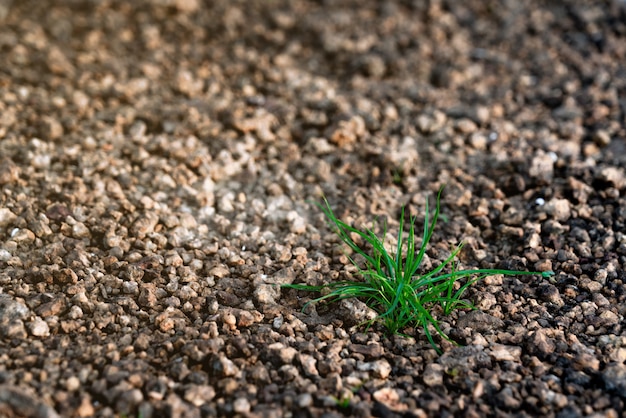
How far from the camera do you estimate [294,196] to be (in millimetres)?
2461

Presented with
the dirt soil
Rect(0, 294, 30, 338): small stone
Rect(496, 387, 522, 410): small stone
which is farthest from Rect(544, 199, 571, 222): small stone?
Rect(0, 294, 30, 338): small stone

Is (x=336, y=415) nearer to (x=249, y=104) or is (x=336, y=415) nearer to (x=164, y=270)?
(x=164, y=270)

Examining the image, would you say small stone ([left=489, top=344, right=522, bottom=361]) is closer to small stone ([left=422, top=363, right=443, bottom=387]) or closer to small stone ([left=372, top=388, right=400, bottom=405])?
small stone ([left=422, top=363, right=443, bottom=387])

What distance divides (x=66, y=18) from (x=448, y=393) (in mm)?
2524

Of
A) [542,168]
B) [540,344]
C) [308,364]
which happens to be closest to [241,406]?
[308,364]

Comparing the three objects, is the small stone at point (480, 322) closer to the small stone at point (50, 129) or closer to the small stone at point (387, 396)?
the small stone at point (387, 396)

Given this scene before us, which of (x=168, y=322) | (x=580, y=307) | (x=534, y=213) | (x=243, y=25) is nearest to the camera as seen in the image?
(x=168, y=322)

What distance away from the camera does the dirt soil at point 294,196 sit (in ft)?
5.71

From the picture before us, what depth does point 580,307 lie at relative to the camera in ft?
6.57

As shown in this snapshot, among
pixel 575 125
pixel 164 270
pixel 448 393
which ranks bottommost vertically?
pixel 164 270

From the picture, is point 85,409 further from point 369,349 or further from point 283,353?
point 369,349

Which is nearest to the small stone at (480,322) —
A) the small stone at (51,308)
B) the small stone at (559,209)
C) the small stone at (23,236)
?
the small stone at (559,209)

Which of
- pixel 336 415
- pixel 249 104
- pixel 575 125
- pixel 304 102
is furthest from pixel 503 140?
pixel 336 415

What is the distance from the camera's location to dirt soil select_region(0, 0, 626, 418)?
1.74m
